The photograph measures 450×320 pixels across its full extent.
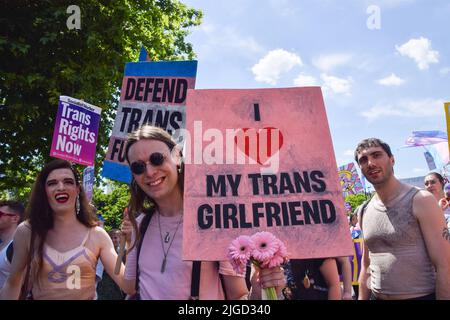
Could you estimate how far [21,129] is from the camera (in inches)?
393

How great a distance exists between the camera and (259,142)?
7.16 feet

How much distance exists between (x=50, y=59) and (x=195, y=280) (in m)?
8.71

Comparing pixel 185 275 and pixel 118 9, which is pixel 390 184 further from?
pixel 118 9

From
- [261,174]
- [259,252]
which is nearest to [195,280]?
[259,252]

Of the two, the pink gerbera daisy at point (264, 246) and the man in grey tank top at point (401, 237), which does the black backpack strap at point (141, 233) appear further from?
the man in grey tank top at point (401, 237)

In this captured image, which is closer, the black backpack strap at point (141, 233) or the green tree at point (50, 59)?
the black backpack strap at point (141, 233)

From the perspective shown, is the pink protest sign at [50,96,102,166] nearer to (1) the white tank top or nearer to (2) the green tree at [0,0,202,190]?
(1) the white tank top

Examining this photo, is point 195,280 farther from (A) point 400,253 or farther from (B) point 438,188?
(B) point 438,188

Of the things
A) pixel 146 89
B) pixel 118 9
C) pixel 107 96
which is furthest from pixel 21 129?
pixel 146 89

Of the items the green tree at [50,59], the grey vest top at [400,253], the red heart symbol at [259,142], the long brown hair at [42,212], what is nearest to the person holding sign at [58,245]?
the long brown hair at [42,212]

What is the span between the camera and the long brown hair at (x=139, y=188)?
2.26m

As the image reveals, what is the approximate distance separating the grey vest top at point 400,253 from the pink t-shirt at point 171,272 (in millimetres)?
1343

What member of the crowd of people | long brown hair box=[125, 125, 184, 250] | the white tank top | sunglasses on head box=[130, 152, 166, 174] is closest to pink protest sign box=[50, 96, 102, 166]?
the white tank top
